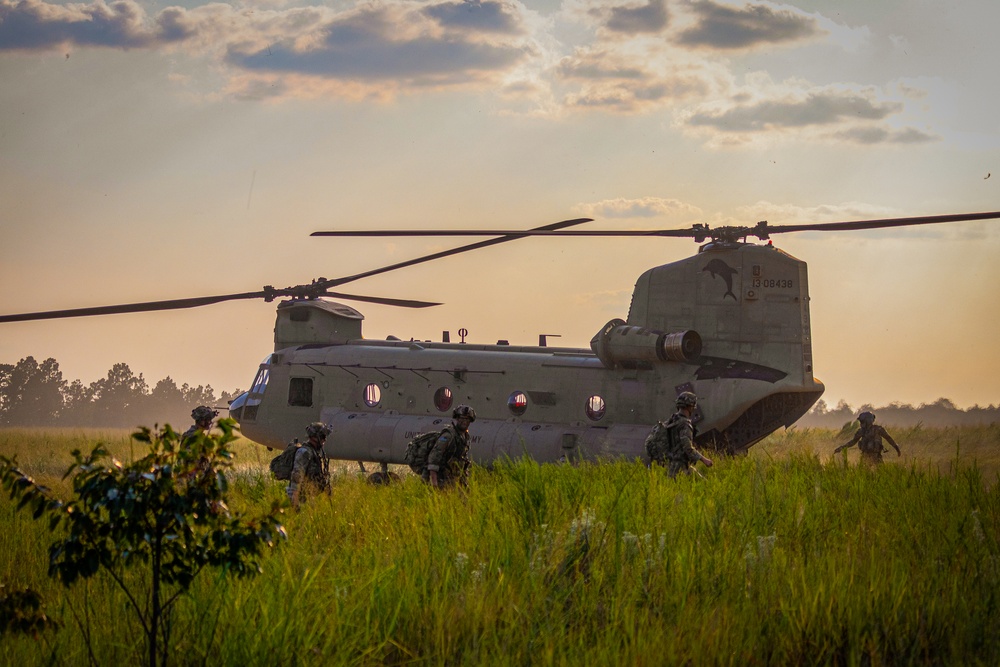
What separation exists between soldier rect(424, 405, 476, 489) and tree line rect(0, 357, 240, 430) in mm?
61645

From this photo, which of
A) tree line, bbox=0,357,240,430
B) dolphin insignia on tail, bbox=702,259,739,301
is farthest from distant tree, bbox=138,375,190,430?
dolphin insignia on tail, bbox=702,259,739,301

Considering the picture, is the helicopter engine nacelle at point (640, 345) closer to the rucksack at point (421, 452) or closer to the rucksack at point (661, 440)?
the rucksack at point (661, 440)

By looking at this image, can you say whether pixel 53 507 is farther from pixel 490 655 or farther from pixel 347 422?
pixel 347 422

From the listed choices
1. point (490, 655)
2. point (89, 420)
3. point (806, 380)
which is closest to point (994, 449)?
point (806, 380)

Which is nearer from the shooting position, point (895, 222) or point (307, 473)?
point (307, 473)

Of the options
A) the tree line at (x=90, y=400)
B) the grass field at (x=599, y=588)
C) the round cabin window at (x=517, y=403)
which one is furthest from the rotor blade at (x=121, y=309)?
the tree line at (x=90, y=400)

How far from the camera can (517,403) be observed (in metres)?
15.6

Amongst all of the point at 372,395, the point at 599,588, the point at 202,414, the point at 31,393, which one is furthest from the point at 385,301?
the point at 31,393

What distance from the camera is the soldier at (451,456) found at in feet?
35.5

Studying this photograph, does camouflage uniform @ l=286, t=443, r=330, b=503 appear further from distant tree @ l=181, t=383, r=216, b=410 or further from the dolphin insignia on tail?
distant tree @ l=181, t=383, r=216, b=410

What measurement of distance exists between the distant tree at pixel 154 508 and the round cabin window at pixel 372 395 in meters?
11.6

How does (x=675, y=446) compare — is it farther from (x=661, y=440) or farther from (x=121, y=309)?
(x=121, y=309)

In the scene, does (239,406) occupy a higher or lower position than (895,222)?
lower

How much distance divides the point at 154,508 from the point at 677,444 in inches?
285
